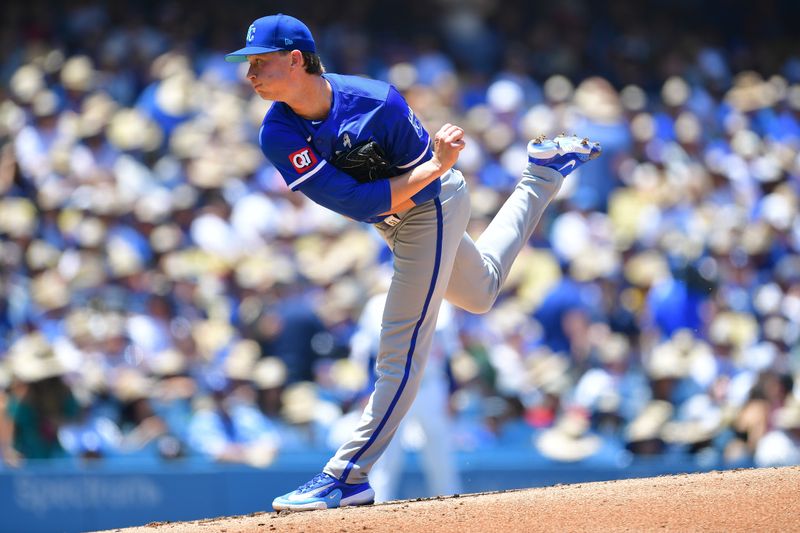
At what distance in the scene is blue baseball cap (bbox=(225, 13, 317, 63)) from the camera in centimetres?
443

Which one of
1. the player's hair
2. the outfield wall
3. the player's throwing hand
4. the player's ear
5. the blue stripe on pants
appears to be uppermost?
the player's ear

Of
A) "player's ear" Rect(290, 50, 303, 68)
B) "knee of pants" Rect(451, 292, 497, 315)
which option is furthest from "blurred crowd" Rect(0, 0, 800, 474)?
"player's ear" Rect(290, 50, 303, 68)

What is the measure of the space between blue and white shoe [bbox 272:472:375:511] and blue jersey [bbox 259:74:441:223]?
1008 mm

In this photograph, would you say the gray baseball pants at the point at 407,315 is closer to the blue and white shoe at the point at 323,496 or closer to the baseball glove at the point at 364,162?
the blue and white shoe at the point at 323,496

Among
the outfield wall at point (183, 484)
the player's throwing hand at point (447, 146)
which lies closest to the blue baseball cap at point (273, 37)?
the player's throwing hand at point (447, 146)

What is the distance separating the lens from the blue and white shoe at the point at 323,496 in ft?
15.5

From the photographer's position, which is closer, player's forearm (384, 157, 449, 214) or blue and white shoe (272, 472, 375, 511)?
player's forearm (384, 157, 449, 214)

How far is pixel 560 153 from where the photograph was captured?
539cm

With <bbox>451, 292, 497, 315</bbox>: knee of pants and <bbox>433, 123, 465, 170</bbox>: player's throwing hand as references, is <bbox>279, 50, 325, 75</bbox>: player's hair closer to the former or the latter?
<bbox>433, 123, 465, 170</bbox>: player's throwing hand

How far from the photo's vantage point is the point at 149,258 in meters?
9.89

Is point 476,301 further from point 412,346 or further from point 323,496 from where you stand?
point 323,496

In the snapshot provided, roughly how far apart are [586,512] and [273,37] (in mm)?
1994

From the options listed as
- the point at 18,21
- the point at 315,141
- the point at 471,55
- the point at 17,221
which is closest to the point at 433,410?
the point at 315,141

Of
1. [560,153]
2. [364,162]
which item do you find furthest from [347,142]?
[560,153]
